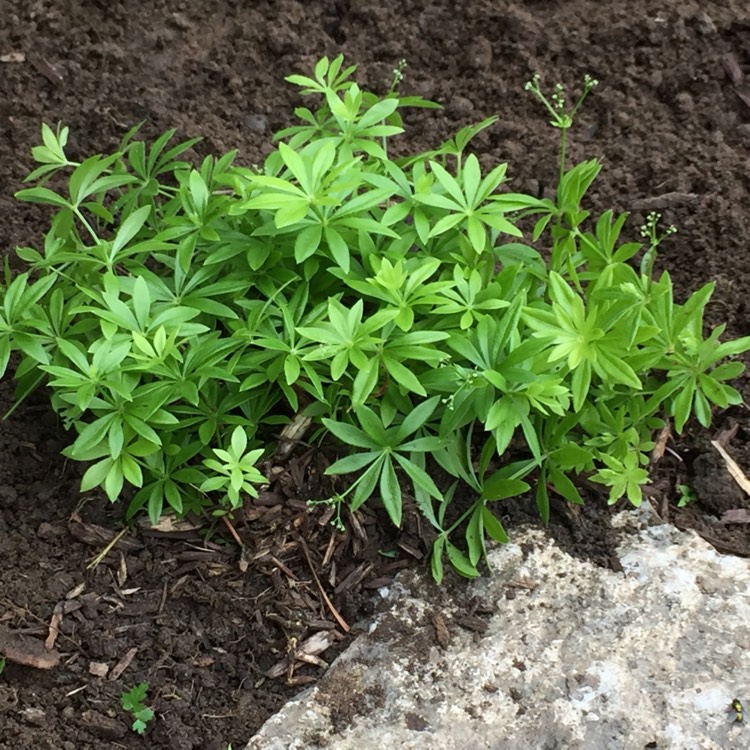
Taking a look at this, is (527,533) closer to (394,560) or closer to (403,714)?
(394,560)

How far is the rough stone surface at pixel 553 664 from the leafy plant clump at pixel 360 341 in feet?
0.55

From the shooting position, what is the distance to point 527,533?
255 cm

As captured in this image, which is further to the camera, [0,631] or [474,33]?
[474,33]

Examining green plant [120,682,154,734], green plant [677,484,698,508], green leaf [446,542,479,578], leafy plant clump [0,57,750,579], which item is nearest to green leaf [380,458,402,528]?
leafy plant clump [0,57,750,579]

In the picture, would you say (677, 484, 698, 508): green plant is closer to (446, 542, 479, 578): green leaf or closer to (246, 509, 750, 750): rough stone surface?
(246, 509, 750, 750): rough stone surface

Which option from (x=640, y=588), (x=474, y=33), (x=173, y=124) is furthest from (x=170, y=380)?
(x=474, y=33)

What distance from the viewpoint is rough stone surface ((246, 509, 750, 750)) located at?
2150 mm

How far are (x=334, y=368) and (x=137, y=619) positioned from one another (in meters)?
1.00

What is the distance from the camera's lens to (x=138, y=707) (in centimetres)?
225

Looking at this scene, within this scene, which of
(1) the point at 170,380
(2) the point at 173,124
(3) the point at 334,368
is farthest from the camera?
(2) the point at 173,124

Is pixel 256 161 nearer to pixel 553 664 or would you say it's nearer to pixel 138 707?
pixel 138 707

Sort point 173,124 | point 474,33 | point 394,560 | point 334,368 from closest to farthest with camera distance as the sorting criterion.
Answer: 1. point 334,368
2. point 394,560
3. point 173,124
4. point 474,33

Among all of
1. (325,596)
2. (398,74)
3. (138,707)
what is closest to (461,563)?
(325,596)

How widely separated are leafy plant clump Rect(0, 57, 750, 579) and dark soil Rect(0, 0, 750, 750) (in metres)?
0.20
